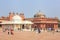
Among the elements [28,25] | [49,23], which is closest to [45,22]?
[49,23]

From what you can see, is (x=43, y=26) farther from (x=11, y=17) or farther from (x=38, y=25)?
(x=11, y=17)

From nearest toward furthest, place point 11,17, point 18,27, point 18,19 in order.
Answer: point 18,27 → point 18,19 → point 11,17

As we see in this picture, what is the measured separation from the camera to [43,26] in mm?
41875

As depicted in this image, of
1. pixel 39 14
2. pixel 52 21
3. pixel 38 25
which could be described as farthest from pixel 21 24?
pixel 39 14

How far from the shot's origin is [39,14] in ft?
165

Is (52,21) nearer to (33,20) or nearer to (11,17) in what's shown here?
(33,20)

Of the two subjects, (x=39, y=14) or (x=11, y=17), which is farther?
(x=39, y=14)

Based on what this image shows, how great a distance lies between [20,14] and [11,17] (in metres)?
2.82

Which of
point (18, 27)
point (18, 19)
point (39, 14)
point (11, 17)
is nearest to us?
point (18, 27)

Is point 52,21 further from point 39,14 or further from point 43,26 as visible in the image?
point 39,14

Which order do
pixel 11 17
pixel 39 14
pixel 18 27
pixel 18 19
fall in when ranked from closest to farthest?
pixel 18 27 < pixel 18 19 < pixel 11 17 < pixel 39 14

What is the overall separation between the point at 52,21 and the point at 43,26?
9.53ft

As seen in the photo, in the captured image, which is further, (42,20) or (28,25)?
(42,20)

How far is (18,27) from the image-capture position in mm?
40312
